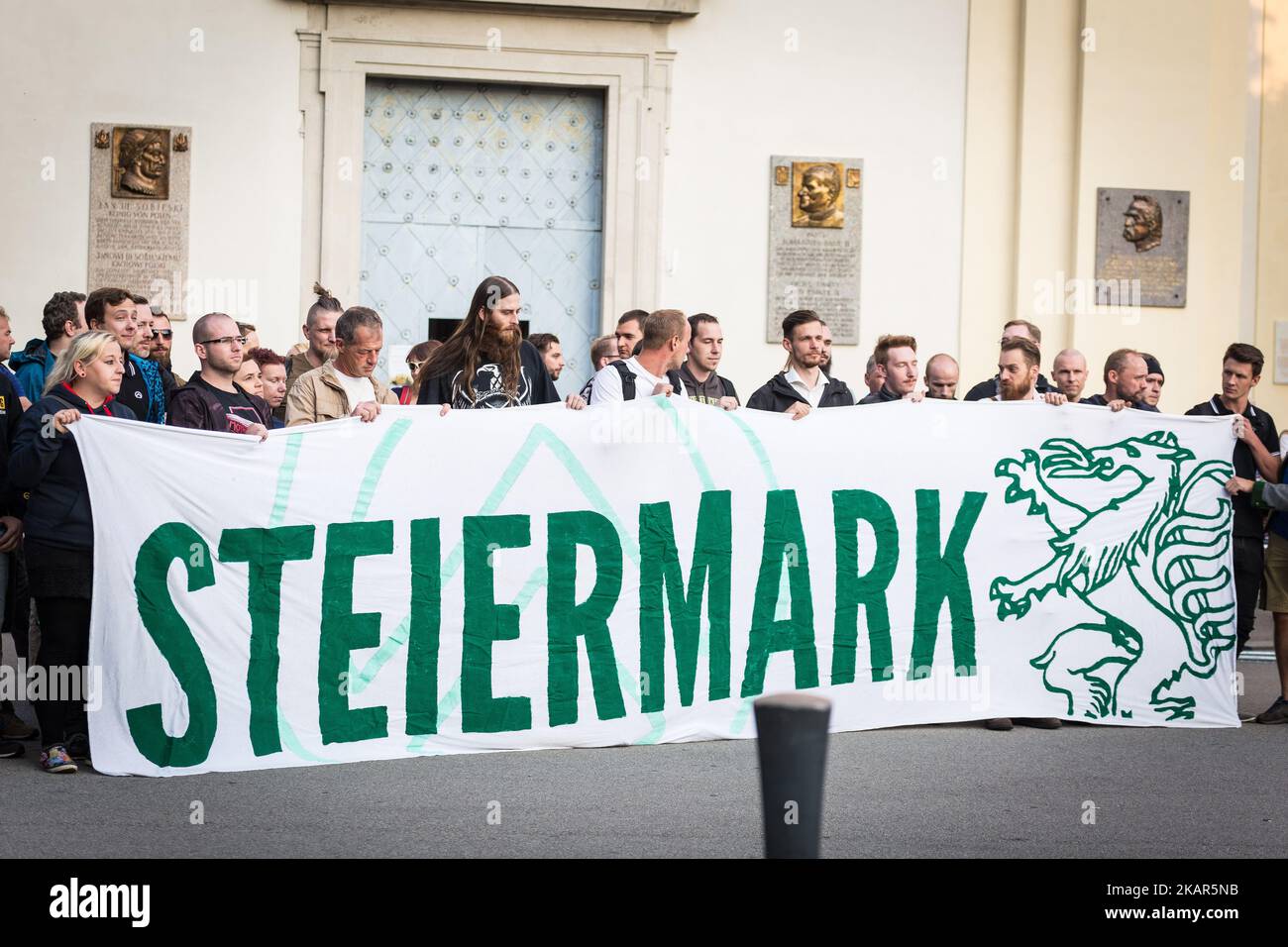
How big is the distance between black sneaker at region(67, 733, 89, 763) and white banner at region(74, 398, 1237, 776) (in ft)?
1.33

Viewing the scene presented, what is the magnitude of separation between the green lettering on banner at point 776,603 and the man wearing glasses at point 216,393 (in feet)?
8.21

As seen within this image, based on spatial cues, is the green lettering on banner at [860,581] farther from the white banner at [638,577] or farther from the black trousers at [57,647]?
the black trousers at [57,647]

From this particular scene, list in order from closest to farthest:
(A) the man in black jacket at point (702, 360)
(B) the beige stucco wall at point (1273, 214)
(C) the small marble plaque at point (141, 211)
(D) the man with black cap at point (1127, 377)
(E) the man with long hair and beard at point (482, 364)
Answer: (E) the man with long hair and beard at point (482, 364) < (A) the man in black jacket at point (702, 360) < (D) the man with black cap at point (1127, 377) < (C) the small marble plaque at point (141, 211) < (B) the beige stucco wall at point (1273, 214)

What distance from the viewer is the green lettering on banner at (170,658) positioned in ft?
Answer: 25.1

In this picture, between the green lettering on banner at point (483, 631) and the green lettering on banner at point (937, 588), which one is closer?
the green lettering on banner at point (483, 631)

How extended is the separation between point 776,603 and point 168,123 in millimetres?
9427

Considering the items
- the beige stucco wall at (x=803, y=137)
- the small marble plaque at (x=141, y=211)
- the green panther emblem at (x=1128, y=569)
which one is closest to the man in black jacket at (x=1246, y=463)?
the green panther emblem at (x=1128, y=569)

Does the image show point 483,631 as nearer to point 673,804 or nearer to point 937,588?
point 673,804

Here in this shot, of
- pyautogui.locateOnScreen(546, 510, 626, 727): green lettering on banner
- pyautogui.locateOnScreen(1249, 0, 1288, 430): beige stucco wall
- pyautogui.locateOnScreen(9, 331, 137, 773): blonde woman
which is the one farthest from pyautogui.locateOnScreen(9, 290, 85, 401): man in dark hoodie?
pyautogui.locateOnScreen(1249, 0, 1288, 430): beige stucco wall

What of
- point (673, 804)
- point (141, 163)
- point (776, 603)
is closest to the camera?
point (673, 804)

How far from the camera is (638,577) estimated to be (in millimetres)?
8508

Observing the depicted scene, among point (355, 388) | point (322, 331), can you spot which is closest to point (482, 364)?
point (355, 388)

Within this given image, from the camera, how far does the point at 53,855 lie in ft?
20.0

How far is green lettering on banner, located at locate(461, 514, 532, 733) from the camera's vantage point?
820 centimetres
